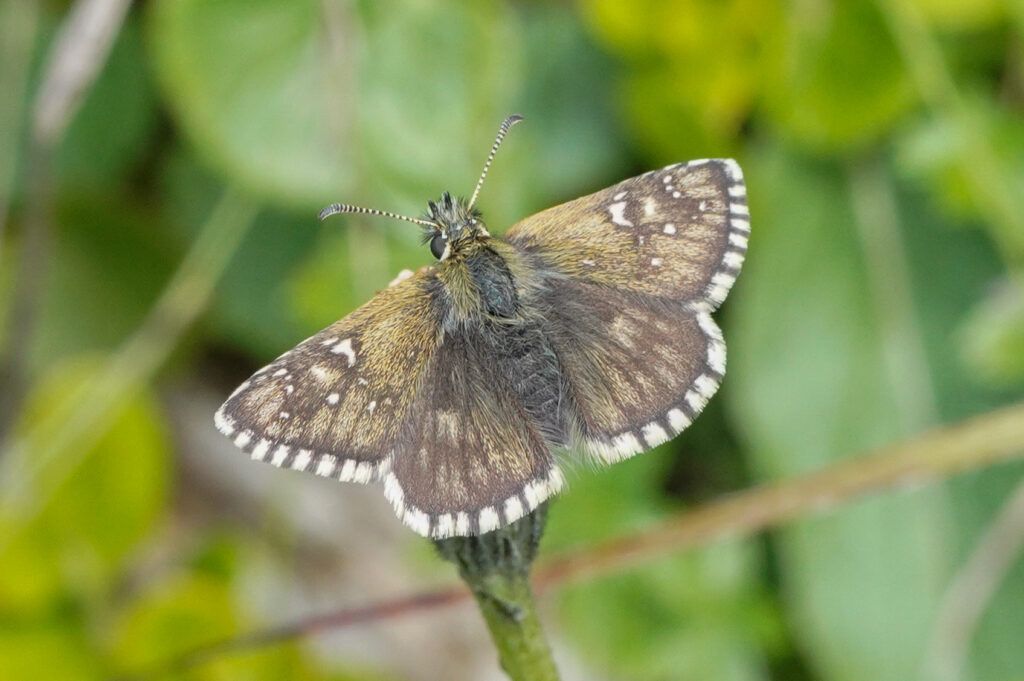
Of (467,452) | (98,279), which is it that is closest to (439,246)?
(467,452)

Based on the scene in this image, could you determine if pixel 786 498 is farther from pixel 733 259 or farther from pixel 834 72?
pixel 834 72

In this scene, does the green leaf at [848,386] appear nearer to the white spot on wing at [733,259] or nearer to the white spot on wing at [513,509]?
the white spot on wing at [733,259]

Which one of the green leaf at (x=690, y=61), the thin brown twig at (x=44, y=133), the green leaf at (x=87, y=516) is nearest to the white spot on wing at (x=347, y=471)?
the thin brown twig at (x=44, y=133)

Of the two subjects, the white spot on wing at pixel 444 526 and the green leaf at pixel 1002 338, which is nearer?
the white spot on wing at pixel 444 526

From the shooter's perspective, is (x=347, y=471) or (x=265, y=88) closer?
(x=347, y=471)

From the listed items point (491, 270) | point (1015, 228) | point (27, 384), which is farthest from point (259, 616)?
point (1015, 228)

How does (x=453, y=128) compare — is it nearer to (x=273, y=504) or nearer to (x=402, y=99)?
(x=402, y=99)
